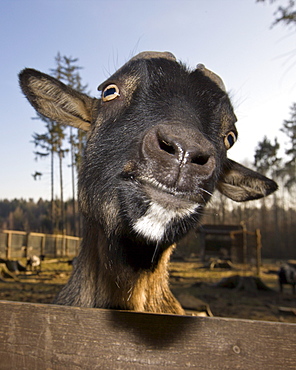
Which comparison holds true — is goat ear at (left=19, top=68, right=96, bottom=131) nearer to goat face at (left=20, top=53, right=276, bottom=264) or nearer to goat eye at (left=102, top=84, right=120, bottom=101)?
goat face at (left=20, top=53, right=276, bottom=264)

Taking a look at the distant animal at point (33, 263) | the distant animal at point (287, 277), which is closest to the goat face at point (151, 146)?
the distant animal at point (33, 263)

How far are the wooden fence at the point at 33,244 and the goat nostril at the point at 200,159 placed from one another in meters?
5.00

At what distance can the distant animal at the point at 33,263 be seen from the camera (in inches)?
506

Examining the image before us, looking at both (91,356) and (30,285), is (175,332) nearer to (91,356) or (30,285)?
(91,356)

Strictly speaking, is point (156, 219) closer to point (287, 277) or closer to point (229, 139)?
point (229, 139)

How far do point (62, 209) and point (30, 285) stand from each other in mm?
4559

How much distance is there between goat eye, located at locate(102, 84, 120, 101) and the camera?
8.36 ft

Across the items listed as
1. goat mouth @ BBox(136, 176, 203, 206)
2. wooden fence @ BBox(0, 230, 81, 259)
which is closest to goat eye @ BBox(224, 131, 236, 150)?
goat mouth @ BBox(136, 176, 203, 206)

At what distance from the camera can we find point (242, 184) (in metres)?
3.35

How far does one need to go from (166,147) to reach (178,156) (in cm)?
12

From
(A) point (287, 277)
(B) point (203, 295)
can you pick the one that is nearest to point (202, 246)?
(A) point (287, 277)

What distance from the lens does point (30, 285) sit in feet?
36.9

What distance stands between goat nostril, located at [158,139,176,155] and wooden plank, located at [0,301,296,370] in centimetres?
93

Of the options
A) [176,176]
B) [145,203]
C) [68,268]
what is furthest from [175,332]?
[68,268]
